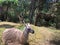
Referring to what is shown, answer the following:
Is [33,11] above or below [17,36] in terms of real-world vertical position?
above

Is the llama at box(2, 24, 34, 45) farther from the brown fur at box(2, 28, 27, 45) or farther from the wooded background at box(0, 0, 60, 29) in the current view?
the wooded background at box(0, 0, 60, 29)

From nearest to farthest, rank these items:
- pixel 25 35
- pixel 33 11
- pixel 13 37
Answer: pixel 25 35, pixel 13 37, pixel 33 11

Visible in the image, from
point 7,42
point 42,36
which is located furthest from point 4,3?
point 7,42

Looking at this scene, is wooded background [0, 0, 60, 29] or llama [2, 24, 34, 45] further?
wooded background [0, 0, 60, 29]

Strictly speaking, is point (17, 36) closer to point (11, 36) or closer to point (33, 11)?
point (11, 36)

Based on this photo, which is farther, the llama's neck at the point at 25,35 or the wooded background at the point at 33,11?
the wooded background at the point at 33,11

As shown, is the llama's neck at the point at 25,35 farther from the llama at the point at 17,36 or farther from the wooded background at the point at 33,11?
the wooded background at the point at 33,11

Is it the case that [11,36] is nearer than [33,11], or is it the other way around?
[11,36]

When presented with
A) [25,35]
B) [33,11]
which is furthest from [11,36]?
[33,11]

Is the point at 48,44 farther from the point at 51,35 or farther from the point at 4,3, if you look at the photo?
the point at 4,3

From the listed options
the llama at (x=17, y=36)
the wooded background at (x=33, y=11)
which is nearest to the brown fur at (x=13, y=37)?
the llama at (x=17, y=36)

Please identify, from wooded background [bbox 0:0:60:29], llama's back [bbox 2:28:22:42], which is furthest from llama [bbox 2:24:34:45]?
wooded background [bbox 0:0:60:29]

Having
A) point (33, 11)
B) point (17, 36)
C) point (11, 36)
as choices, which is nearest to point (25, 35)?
point (17, 36)

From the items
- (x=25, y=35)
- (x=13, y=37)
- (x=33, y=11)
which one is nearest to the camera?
(x=25, y=35)
